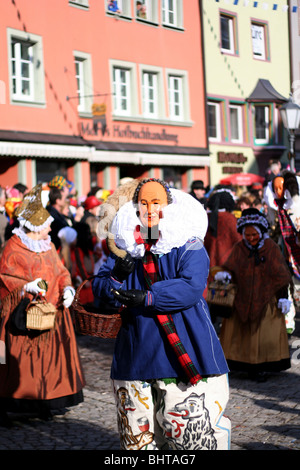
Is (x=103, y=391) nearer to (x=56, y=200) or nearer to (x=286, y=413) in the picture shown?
(x=286, y=413)

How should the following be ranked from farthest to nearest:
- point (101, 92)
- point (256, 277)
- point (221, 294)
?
point (101, 92) → point (256, 277) → point (221, 294)

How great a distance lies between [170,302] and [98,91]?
639 inches

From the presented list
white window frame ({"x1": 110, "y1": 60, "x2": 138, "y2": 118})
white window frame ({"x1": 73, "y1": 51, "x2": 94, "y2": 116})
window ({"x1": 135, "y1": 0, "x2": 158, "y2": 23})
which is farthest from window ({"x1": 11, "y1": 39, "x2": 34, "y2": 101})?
white window frame ({"x1": 110, "y1": 60, "x2": 138, "y2": 118})

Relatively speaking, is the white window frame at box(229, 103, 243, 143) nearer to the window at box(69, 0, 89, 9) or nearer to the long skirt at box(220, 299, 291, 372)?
the window at box(69, 0, 89, 9)

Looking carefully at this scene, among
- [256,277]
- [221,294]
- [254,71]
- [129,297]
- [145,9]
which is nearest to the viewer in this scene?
[129,297]

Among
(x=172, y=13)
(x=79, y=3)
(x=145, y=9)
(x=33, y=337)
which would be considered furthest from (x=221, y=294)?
(x=172, y=13)

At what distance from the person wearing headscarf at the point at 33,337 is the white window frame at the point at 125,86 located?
13898 millimetres

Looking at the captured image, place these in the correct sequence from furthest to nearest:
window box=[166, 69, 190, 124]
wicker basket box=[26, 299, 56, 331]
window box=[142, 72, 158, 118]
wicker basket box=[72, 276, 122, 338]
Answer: window box=[166, 69, 190, 124], window box=[142, 72, 158, 118], wicker basket box=[26, 299, 56, 331], wicker basket box=[72, 276, 122, 338]

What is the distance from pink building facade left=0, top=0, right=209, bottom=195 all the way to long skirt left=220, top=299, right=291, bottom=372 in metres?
9.88

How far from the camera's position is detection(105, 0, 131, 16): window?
55.9 ft

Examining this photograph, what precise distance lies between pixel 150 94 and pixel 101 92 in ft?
7.54

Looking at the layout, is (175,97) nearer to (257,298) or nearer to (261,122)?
(261,122)

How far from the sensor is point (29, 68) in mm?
16891

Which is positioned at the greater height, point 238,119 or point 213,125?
point 213,125
